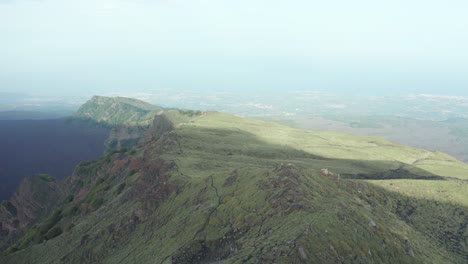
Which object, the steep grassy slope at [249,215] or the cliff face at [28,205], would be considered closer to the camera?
the steep grassy slope at [249,215]

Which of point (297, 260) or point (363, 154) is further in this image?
point (363, 154)

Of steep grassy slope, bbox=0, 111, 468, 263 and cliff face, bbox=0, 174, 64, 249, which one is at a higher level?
steep grassy slope, bbox=0, 111, 468, 263

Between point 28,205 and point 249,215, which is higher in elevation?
point 249,215

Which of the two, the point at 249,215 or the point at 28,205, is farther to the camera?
the point at 28,205

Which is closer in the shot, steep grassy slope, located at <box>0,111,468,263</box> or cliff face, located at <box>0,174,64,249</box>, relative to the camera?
steep grassy slope, located at <box>0,111,468,263</box>

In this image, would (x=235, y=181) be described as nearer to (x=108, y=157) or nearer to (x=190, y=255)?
(x=190, y=255)

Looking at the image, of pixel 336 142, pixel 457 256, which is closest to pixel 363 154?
pixel 336 142

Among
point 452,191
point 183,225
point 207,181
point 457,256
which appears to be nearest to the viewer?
point 183,225

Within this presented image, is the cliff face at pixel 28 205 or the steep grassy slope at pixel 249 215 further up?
the steep grassy slope at pixel 249 215
